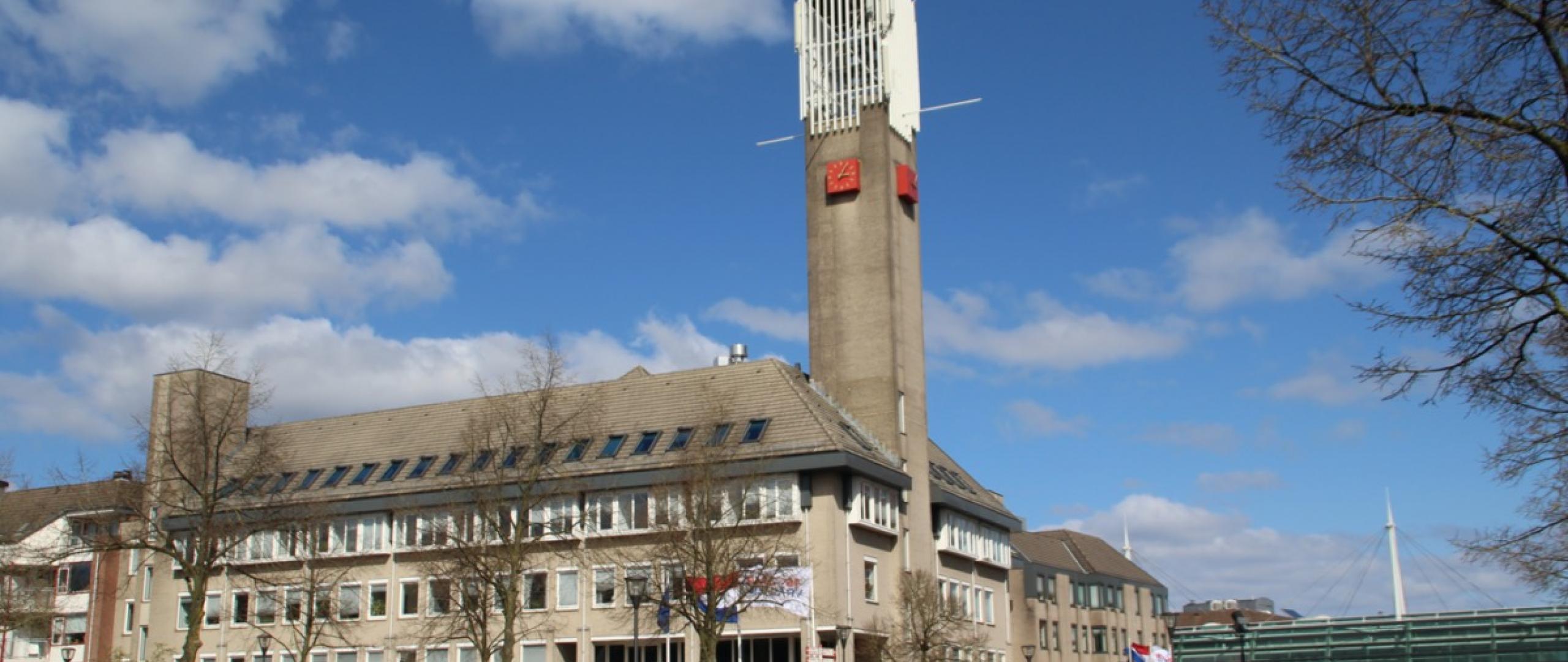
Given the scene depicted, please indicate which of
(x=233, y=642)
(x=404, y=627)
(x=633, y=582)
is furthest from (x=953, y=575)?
(x=233, y=642)

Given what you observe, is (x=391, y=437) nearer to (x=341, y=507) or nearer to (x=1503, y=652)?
(x=341, y=507)

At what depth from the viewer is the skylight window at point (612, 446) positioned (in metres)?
64.9

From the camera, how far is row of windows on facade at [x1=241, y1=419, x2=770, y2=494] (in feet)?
183

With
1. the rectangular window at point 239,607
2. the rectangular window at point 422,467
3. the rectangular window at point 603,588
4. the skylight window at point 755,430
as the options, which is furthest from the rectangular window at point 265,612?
the skylight window at point 755,430

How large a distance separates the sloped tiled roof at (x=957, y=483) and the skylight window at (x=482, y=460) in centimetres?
2074

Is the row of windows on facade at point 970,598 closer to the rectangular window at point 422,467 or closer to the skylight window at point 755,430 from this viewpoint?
the skylight window at point 755,430

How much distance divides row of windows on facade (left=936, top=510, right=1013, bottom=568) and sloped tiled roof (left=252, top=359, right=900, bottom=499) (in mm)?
6557

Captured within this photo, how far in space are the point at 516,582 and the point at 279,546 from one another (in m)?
29.5

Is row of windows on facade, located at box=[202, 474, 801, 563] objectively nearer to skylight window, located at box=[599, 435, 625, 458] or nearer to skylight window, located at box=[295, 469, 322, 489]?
skylight window, located at box=[599, 435, 625, 458]

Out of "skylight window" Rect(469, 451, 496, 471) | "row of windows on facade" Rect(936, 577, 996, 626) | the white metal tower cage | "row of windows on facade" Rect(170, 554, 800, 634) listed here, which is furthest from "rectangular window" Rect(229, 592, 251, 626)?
the white metal tower cage

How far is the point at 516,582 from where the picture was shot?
154ft

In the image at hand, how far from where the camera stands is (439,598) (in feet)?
217

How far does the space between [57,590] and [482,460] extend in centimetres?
3240

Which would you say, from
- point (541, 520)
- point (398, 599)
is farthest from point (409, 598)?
point (541, 520)
